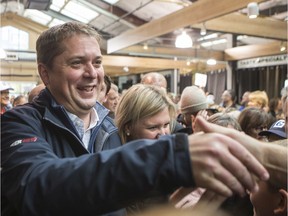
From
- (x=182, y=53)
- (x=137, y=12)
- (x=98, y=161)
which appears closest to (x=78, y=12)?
(x=137, y=12)

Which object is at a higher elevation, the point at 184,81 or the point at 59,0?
the point at 59,0

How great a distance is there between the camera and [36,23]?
1331cm

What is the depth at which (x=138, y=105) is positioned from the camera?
1.66 metres

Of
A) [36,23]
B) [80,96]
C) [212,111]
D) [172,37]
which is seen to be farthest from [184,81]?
[80,96]

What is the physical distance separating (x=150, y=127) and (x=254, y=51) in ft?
22.7

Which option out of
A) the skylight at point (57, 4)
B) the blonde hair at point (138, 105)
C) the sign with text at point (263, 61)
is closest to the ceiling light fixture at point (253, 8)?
the blonde hair at point (138, 105)

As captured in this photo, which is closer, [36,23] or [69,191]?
[69,191]

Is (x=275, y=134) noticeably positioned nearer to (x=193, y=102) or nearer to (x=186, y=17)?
(x=193, y=102)

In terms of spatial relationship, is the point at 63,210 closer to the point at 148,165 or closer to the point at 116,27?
the point at 148,165

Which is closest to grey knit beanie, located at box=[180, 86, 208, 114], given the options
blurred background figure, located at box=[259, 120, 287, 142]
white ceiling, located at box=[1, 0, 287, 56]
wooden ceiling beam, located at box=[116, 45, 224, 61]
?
blurred background figure, located at box=[259, 120, 287, 142]

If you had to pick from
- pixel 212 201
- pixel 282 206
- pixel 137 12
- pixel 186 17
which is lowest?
pixel 282 206

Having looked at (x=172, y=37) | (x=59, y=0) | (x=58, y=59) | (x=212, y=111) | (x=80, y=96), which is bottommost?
(x=212, y=111)

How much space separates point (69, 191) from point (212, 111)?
271cm

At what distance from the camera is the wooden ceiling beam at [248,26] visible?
5261 millimetres
